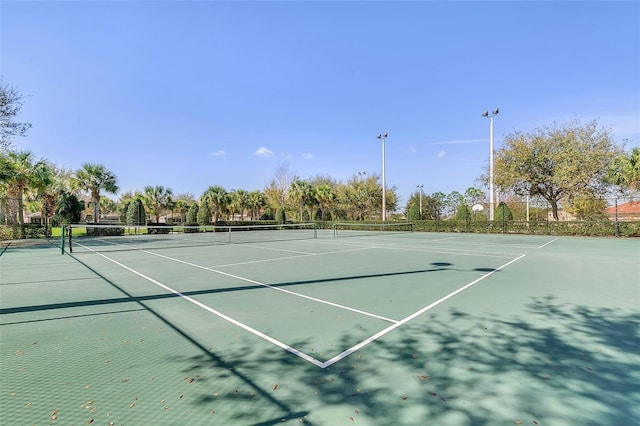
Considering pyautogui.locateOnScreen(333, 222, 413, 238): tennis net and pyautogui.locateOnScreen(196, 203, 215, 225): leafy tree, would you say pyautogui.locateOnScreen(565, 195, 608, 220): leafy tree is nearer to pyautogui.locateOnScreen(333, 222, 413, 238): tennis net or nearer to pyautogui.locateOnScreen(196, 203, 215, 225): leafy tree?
pyautogui.locateOnScreen(333, 222, 413, 238): tennis net

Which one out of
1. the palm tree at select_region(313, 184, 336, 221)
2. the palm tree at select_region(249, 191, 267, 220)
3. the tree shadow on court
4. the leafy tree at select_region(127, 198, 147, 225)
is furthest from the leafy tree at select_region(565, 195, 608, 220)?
the palm tree at select_region(249, 191, 267, 220)

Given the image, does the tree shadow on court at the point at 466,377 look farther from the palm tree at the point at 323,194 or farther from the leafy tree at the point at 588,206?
the palm tree at the point at 323,194

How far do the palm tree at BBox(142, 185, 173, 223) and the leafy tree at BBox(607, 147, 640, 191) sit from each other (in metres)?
43.7

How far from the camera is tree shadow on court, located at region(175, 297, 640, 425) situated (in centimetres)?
243

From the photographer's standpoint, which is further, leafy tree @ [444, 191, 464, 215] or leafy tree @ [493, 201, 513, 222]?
leafy tree @ [444, 191, 464, 215]

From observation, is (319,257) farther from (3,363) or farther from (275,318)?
(3,363)

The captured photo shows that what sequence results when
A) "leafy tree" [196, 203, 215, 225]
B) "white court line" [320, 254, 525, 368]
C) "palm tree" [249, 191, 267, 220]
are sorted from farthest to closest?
"palm tree" [249, 191, 267, 220]
"leafy tree" [196, 203, 215, 225]
"white court line" [320, 254, 525, 368]

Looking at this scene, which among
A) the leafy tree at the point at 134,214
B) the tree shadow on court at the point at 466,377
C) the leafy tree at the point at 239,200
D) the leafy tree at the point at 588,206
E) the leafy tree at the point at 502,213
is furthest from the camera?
the leafy tree at the point at 239,200

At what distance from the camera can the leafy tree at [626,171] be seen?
21.7 metres

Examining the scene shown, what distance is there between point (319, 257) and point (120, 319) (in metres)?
7.83

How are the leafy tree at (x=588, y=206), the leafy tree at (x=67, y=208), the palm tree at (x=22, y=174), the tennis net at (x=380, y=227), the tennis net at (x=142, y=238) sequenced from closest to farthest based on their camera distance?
the tennis net at (x=142, y=238)
the palm tree at (x=22, y=174)
the leafy tree at (x=588, y=206)
the leafy tree at (x=67, y=208)
the tennis net at (x=380, y=227)

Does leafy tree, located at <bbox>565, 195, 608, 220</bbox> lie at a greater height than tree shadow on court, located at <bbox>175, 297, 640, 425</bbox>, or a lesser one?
greater

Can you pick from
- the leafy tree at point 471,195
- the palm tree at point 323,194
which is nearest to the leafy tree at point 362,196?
the palm tree at point 323,194

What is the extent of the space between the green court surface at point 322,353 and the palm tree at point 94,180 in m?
24.8
